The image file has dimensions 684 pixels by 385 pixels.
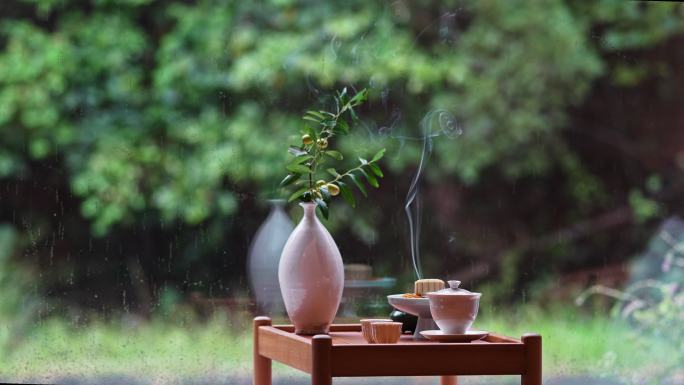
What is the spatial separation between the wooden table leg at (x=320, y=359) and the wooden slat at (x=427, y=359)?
19mm

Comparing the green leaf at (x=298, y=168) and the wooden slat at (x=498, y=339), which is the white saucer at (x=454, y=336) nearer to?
the wooden slat at (x=498, y=339)

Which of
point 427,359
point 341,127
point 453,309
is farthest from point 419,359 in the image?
point 341,127

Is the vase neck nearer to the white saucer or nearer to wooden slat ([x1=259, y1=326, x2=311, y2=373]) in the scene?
wooden slat ([x1=259, y1=326, x2=311, y2=373])

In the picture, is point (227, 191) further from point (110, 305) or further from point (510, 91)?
point (510, 91)

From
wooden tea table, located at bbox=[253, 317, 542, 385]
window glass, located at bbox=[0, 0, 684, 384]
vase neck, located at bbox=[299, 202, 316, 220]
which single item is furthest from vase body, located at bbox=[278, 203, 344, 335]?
window glass, located at bbox=[0, 0, 684, 384]

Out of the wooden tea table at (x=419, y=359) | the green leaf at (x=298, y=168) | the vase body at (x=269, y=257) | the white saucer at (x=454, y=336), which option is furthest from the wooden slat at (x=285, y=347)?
the vase body at (x=269, y=257)

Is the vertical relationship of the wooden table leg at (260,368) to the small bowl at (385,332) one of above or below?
below

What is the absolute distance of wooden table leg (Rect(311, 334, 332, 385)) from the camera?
177 cm

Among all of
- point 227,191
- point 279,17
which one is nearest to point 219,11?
point 279,17

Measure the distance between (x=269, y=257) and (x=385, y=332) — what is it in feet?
4.03

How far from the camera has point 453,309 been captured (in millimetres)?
1885

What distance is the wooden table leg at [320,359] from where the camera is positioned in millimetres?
1766

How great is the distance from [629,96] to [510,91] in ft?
1.27

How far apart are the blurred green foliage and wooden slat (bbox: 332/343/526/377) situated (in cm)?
131
